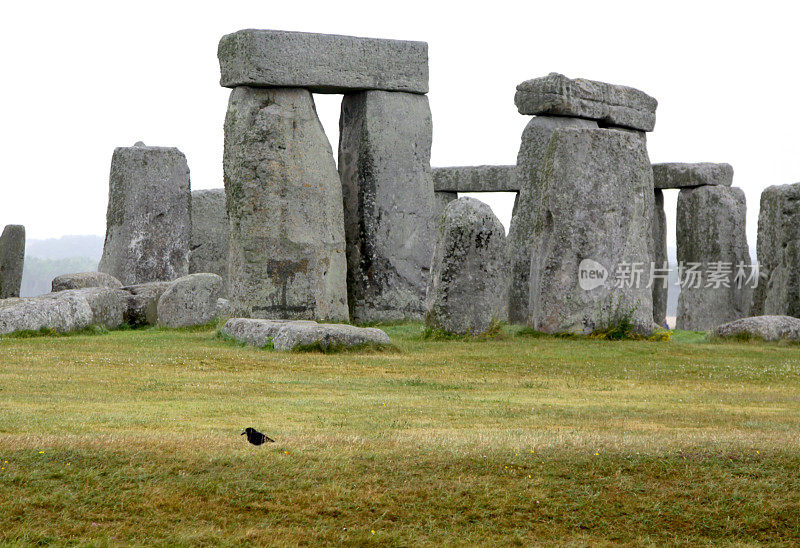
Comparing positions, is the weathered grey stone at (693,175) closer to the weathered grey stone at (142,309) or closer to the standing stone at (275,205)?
the standing stone at (275,205)

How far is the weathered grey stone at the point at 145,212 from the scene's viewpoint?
2589 centimetres

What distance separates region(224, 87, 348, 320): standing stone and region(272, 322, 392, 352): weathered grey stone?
3910 millimetres

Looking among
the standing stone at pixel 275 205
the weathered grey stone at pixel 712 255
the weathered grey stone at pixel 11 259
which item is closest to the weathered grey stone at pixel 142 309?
the standing stone at pixel 275 205

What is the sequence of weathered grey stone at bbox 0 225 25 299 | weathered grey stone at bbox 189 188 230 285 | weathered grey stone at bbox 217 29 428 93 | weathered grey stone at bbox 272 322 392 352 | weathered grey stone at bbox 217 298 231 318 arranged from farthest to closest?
weathered grey stone at bbox 0 225 25 299 → weathered grey stone at bbox 189 188 230 285 → weathered grey stone at bbox 217 298 231 318 → weathered grey stone at bbox 217 29 428 93 → weathered grey stone at bbox 272 322 392 352

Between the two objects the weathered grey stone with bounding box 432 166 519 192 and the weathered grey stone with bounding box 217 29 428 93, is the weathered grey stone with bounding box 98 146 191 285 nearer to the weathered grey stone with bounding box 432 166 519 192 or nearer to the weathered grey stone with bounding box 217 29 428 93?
the weathered grey stone with bounding box 217 29 428 93

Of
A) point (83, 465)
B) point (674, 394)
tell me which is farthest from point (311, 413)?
point (674, 394)

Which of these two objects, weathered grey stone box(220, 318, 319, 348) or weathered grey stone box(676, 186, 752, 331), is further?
weathered grey stone box(676, 186, 752, 331)

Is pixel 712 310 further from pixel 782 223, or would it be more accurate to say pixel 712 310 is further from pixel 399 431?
pixel 399 431

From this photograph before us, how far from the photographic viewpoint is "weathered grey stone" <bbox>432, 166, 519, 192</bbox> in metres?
29.7

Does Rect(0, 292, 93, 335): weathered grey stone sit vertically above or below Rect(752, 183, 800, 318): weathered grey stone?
below

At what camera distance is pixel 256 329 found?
1698cm

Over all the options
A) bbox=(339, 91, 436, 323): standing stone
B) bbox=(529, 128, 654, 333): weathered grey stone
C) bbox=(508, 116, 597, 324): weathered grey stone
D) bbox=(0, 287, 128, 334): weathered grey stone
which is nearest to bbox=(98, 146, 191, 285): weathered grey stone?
bbox=(0, 287, 128, 334): weathered grey stone

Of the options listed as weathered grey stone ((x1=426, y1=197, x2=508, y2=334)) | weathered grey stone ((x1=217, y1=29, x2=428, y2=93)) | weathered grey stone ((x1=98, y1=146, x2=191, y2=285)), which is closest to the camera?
weathered grey stone ((x1=426, y1=197, x2=508, y2=334))

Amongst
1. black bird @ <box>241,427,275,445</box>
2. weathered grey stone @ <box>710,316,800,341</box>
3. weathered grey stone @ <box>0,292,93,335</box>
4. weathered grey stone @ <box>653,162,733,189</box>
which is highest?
weathered grey stone @ <box>653,162,733,189</box>
